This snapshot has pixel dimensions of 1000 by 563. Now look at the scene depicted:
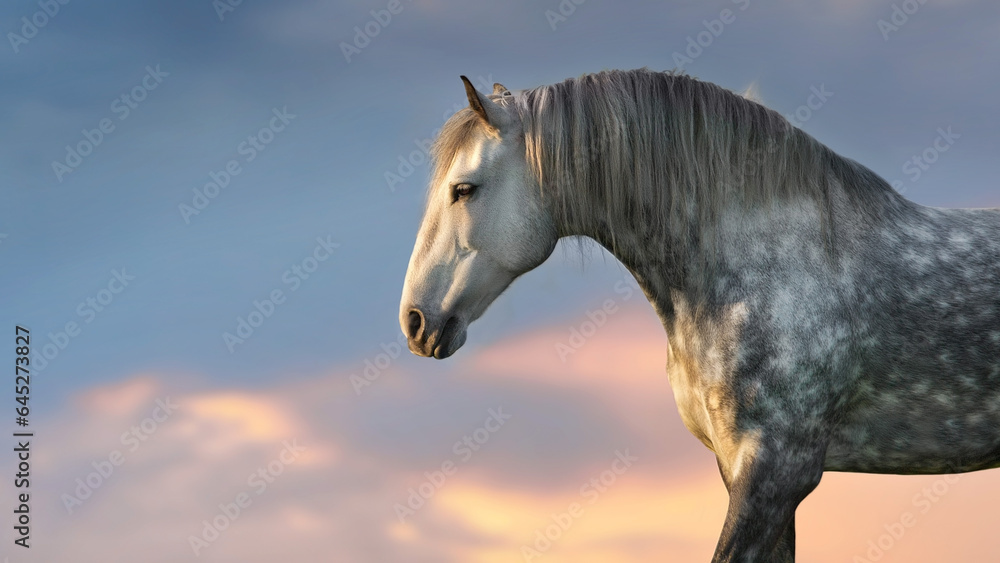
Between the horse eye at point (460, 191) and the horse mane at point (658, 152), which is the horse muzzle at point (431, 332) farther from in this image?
the horse mane at point (658, 152)

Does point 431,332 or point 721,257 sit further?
point 431,332

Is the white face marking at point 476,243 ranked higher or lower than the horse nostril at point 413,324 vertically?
higher

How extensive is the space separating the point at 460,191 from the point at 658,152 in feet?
3.74

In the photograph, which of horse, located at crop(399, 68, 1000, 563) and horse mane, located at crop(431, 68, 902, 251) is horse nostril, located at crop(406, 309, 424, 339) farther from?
horse mane, located at crop(431, 68, 902, 251)

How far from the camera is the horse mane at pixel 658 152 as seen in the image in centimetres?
460

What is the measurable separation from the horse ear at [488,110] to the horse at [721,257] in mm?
13

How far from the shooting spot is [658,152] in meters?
4.62

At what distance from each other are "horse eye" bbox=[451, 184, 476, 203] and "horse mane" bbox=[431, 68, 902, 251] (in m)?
0.27

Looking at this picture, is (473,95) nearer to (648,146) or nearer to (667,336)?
(648,146)

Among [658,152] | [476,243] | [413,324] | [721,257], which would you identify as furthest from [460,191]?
[721,257]

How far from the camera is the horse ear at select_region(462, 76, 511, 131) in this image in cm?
461

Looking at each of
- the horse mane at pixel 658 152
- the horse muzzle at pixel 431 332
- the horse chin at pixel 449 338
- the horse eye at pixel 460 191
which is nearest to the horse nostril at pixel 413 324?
the horse muzzle at pixel 431 332

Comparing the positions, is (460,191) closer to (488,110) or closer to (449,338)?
(488,110)

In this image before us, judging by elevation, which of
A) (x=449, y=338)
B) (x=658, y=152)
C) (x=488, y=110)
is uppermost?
(x=488, y=110)
